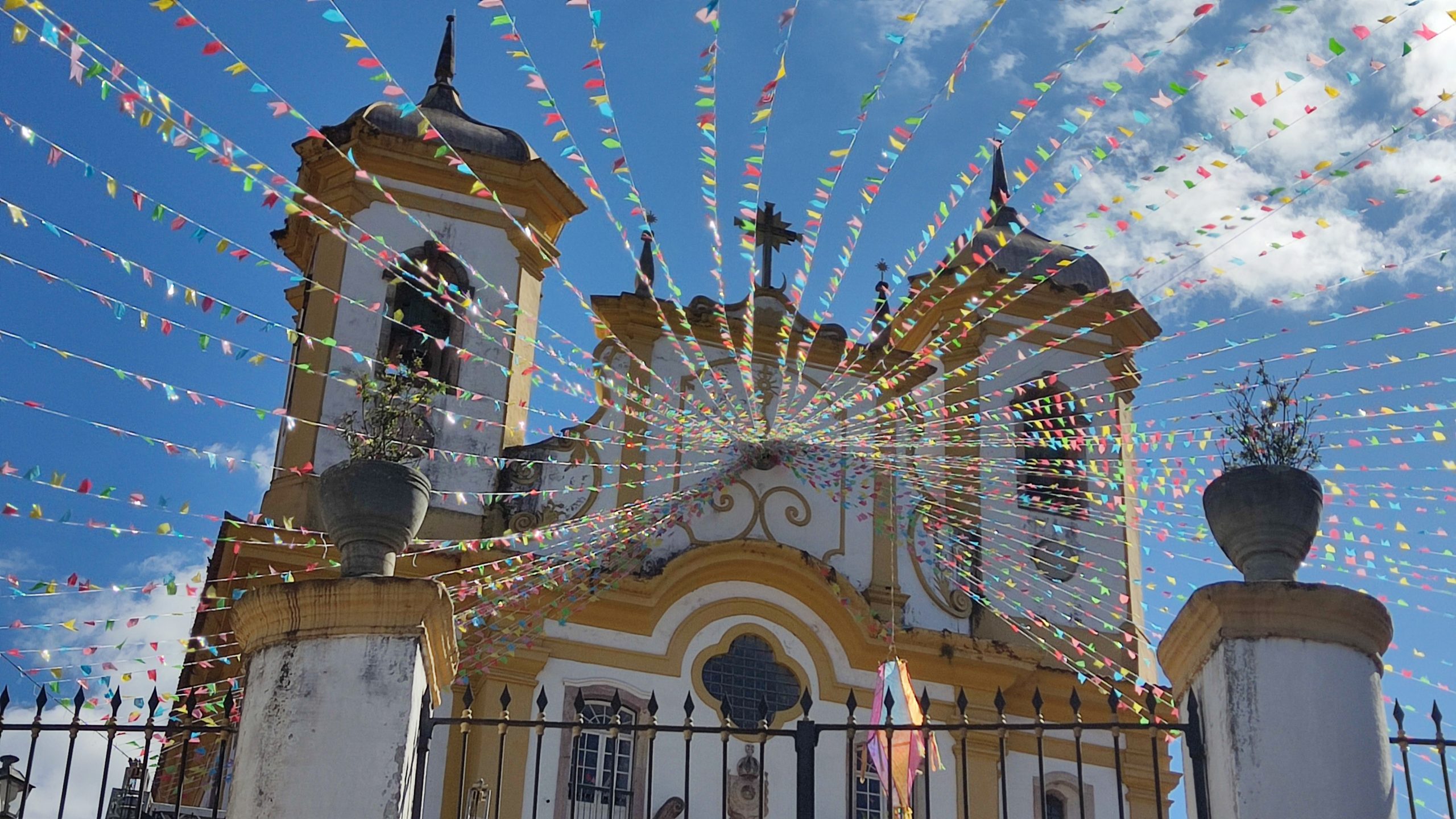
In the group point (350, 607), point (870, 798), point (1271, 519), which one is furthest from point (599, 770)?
point (1271, 519)

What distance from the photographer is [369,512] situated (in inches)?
307

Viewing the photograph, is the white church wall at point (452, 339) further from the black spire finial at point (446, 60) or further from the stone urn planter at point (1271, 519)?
the stone urn planter at point (1271, 519)

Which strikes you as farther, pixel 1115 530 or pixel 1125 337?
pixel 1125 337

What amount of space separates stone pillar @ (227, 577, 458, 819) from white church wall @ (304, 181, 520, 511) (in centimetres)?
841

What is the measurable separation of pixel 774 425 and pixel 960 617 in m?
2.43

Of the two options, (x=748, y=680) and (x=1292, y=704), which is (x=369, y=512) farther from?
(x=748, y=680)

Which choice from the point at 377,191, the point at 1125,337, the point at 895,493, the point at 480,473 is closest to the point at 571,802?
the point at 480,473

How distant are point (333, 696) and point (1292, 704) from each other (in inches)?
151

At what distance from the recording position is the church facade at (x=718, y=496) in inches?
592

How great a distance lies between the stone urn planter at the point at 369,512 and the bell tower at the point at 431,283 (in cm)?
793

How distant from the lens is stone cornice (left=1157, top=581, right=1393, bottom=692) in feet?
23.9

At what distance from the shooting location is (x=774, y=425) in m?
16.6

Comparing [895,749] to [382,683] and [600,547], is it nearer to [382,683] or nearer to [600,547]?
[600,547]

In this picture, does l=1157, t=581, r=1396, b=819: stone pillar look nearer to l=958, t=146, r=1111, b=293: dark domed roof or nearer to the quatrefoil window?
the quatrefoil window
